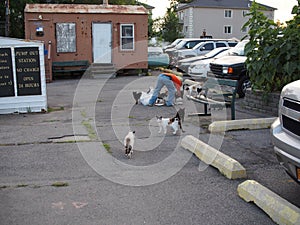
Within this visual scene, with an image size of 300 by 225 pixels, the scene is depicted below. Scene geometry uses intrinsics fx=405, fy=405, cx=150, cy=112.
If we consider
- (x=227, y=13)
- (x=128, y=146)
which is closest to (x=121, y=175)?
(x=128, y=146)

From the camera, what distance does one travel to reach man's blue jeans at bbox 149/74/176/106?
459 inches

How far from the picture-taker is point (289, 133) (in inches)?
177

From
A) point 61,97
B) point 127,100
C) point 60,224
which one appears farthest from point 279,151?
point 61,97

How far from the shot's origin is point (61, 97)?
15.0 metres

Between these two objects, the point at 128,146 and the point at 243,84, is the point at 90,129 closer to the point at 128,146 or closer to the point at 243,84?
the point at 128,146

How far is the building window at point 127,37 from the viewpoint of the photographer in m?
22.4

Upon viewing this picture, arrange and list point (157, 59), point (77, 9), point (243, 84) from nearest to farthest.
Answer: point (243, 84)
point (77, 9)
point (157, 59)

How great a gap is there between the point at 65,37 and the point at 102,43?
201cm

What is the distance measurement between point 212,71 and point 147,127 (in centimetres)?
608

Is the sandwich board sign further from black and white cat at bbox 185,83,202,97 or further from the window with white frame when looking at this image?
the window with white frame

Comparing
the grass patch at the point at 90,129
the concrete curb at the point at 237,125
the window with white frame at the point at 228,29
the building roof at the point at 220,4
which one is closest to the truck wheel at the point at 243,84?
the concrete curb at the point at 237,125

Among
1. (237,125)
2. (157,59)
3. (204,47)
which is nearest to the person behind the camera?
(237,125)

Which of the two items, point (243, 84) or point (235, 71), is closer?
point (235, 71)

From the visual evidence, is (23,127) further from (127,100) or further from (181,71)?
(181,71)
